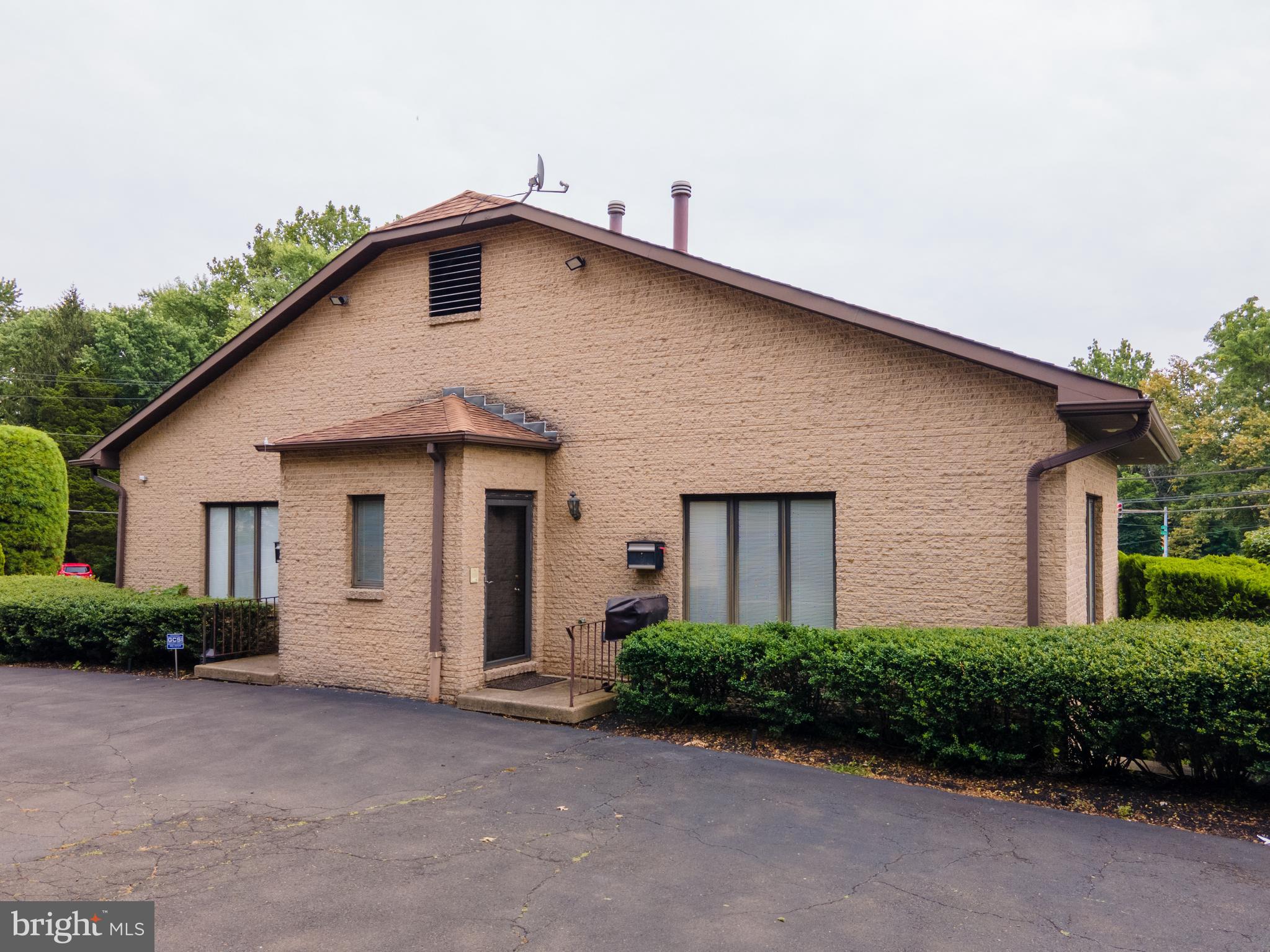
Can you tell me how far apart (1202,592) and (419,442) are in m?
12.8

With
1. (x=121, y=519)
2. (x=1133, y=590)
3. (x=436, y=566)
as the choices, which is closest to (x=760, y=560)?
(x=436, y=566)

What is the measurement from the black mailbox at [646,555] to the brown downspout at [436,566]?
2.43 metres

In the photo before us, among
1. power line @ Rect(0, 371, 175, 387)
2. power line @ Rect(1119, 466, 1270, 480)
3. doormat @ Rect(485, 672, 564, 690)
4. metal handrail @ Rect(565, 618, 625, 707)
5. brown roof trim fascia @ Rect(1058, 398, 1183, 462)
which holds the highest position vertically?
power line @ Rect(0, 371, 175, 387)

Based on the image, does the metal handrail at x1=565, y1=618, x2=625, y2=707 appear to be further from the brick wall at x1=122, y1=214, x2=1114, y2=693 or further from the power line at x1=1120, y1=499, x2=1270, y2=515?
the power line at x1=1120, y1=499, x2=1270, y2=515

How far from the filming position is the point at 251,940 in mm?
4309

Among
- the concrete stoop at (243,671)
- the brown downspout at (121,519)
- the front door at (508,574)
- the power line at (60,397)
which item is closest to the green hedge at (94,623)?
the concrete stoop at (243,671)

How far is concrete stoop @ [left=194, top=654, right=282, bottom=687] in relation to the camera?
11.7 meters

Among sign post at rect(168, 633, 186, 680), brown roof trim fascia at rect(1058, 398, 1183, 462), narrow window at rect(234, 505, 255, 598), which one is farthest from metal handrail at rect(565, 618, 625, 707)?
narrow window at rect(234, 505, 255, 598)

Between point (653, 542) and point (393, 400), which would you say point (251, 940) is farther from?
point (393, 400)

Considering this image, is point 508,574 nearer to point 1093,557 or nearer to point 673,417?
point 673,417

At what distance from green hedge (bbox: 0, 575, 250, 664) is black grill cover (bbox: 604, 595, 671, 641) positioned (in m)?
6.83

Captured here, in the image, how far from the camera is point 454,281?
1323cm

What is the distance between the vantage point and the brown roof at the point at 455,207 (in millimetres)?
12711

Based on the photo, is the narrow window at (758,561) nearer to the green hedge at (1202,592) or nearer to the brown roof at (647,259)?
the brown roof at (647,259)
